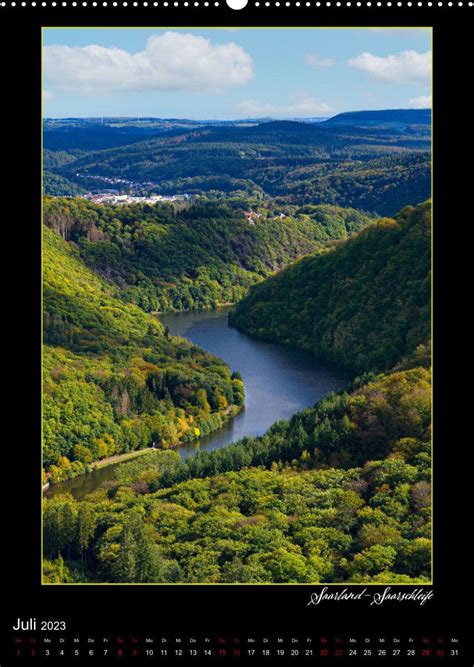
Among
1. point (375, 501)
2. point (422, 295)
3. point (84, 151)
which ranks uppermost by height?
point (84, 151)

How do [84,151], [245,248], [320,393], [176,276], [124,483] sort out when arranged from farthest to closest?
[84,151] < [245,248] < [176,276] < [320,393] < [124,483]

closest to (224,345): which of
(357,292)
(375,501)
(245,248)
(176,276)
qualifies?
(357,292)

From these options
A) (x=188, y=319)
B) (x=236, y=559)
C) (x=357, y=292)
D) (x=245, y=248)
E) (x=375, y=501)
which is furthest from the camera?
(x=245, y=248)

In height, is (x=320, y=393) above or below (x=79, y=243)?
below

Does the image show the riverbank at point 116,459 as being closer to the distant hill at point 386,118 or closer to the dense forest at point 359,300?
the dense forest at point 359,300

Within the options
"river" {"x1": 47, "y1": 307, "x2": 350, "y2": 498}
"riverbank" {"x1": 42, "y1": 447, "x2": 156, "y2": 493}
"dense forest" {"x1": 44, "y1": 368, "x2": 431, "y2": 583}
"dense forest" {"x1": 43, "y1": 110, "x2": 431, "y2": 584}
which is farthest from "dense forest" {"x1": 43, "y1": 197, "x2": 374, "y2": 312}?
"dense forest" {"x1": 44, "y1": 368, "x2": 431, "y2": 583}

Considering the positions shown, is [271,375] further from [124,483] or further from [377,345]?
[124,483]
